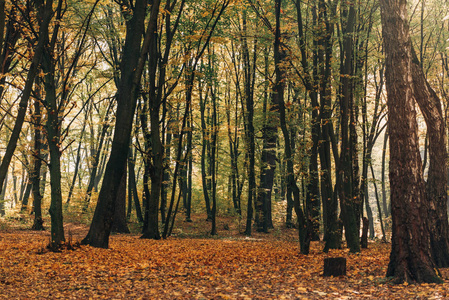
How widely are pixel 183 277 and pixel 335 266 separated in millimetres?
2939

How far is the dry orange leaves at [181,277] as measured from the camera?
5.39m

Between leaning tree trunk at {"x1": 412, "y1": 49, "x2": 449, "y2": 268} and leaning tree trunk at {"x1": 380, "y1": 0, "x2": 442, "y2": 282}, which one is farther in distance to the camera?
leaning tree trunk at {"x1": 412, "y1": 49, "x2": 449, "y2": 268}

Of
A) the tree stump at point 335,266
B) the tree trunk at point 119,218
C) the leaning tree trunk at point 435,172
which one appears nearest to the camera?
the tree stump at point 335,266

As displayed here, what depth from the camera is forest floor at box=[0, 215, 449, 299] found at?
17.7 feet

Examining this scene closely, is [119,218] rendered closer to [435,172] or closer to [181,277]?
[181,277]

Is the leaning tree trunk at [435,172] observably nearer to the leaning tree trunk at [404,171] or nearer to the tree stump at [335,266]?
the leaning tree trunk at [404,171]

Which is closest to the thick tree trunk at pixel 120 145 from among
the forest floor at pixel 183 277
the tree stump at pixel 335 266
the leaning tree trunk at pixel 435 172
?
the forest floor at pixel 183 277

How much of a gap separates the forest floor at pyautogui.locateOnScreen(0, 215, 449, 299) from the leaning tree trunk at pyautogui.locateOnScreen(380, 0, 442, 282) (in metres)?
0.43

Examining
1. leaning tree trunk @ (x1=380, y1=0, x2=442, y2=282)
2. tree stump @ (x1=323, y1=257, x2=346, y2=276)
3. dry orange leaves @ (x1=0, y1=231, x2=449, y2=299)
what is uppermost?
leaning tree trunk @ (x1=380, y1=0, x2=442, y2=282)

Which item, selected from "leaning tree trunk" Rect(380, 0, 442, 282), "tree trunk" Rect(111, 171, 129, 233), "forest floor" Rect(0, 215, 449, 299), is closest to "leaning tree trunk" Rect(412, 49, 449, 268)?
"forest floor" Rect(0, 215, 449, 299)

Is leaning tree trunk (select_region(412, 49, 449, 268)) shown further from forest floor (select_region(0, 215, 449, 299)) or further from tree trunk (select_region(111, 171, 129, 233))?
tree trunk (select_region(111, 171, 129, 233))

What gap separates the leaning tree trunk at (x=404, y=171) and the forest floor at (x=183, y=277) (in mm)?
427


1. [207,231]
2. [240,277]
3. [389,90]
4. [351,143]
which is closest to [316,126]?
[351,143]

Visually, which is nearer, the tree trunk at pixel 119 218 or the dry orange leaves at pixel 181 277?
the dry orange leaves at pixel 181 277
